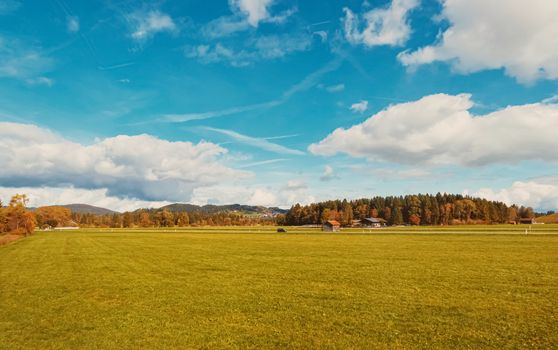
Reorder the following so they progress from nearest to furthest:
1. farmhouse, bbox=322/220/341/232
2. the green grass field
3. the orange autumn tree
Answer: the green grass field, the orange autumn tree, farmhouse, bbox=322/220/341/232

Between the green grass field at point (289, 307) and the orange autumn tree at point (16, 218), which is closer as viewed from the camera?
the green grass field at point (289, 307)

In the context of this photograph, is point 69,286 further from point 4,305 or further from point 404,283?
point 404,283

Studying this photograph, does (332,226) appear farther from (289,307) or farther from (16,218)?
(289,307)

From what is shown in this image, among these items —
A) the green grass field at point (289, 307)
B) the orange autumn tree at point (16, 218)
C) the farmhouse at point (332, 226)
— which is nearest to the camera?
the green grass field at point (289, 307)

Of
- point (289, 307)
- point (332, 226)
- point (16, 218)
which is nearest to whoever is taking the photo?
point (289, 307)

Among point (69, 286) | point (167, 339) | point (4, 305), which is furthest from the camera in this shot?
point (69, 286)

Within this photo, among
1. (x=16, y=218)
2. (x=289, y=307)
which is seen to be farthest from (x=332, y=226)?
(x=289, y=307)

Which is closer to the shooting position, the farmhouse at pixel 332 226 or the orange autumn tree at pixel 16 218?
the orange autumn tree at pixel 16 218

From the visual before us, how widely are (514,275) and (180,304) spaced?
730 inches

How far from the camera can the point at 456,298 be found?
49.0 feet

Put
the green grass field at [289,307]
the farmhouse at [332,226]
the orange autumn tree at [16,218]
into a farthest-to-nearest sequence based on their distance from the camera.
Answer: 1. the farmhouse at [332,226]
2. the orange autumn tree at [16,218]
3. the green grass field at [289,307]

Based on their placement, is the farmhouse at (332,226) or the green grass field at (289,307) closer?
the green grass field at (289,307)

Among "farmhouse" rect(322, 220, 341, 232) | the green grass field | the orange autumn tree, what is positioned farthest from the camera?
"farmhouse" rect(322, 220, 341, 232)

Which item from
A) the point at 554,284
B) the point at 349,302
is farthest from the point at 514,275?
the point at 349,302
